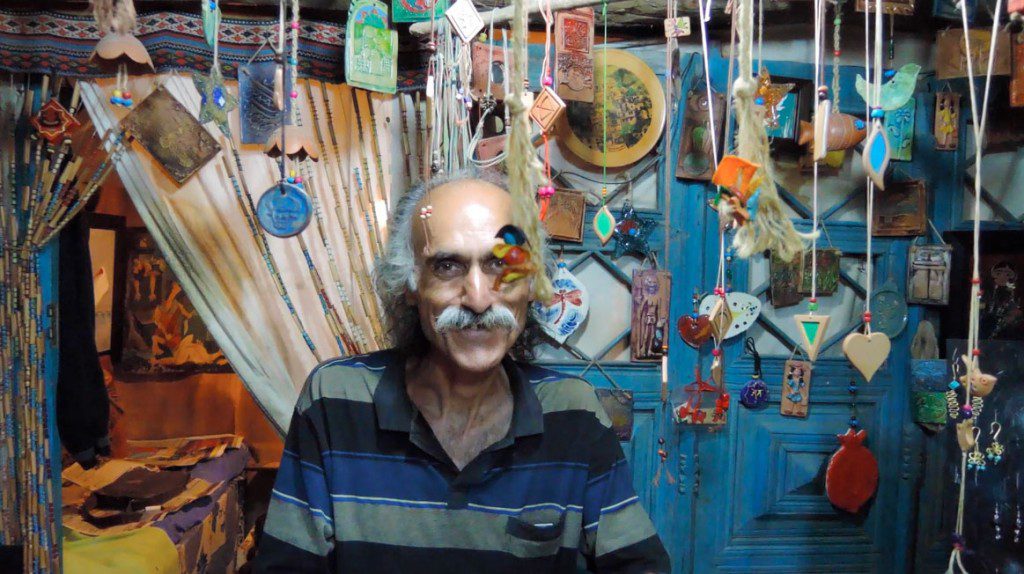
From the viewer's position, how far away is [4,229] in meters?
1.91

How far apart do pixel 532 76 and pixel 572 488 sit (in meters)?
1.35

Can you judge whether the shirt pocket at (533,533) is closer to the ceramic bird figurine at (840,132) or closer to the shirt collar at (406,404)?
the shirt collar at (406,404)

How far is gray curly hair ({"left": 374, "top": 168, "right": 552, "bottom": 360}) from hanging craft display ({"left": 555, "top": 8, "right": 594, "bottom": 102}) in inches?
25.2

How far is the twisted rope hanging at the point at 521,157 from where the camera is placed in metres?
0.77

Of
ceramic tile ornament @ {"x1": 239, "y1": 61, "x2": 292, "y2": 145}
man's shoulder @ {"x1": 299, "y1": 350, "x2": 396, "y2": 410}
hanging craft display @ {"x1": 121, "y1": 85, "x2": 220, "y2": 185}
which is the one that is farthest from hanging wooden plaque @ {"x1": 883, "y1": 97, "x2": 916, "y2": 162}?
hanging craft display @ {"x1": 121, "y1": 85, "x2": 220, "y2": 185}

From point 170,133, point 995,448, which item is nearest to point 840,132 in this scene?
point 995,448

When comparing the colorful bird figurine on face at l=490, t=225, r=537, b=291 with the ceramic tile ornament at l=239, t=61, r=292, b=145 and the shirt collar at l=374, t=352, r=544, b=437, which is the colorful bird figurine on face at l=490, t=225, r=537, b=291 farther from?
the ceramic tile ornament at l=239, t=61, r=292, b=145

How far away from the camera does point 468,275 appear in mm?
1206

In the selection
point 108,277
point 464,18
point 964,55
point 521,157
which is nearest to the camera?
point 521,157

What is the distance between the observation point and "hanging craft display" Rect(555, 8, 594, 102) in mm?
1932

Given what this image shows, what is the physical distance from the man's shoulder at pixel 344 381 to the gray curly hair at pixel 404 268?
8 centimetres

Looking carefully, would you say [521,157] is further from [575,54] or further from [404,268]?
[575,54]

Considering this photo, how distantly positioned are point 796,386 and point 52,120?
7.94 ft

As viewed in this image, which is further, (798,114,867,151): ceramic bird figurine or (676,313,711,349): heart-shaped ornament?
(676,313,711,349): heart-shaped ornament
